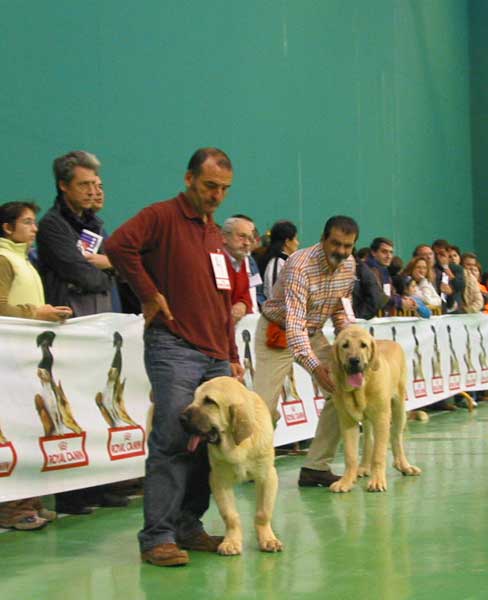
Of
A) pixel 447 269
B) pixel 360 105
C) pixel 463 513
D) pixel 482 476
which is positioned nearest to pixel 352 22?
pixel 360 105

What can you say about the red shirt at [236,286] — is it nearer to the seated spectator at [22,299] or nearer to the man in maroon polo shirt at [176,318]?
the man in maroon polo shirt at [176,318]

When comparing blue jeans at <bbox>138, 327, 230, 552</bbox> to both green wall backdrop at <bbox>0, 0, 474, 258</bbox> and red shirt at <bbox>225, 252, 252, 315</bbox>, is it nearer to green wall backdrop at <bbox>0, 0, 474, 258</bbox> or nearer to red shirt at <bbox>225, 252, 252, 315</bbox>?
red shirt at <bbox>225, 252, 252, 315</bbox>

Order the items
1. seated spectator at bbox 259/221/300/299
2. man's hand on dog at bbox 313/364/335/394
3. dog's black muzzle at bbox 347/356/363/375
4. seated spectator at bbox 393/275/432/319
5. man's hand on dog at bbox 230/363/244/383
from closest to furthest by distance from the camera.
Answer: man's hand on dog at bbox 230/363/244/383, man's hand on dog at bbox 313/364/335/394, dog's black muzzle at bbox 347/356/363/375, seated spectator at bbox 259/221/300/299, seated spectator at bbox 393/275/432/319

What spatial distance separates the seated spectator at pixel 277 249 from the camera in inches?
359

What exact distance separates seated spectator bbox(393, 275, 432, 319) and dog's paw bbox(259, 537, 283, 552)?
267 inches

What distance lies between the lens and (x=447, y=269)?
13.3 m

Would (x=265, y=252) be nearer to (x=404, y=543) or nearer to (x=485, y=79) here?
(x=404, y=543)

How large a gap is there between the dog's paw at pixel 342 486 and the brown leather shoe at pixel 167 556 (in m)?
2.01

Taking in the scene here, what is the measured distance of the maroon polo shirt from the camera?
4.46m

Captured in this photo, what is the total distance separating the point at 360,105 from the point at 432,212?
4.10 meters

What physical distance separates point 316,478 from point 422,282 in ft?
19.5

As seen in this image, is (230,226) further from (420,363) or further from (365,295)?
(420,363)

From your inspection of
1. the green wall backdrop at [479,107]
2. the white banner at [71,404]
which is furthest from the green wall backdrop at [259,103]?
the white banner at [71,404]

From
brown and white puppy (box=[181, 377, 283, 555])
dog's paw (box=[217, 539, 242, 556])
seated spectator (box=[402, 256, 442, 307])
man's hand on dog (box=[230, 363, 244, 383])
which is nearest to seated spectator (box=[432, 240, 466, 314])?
seated spectator (box=[402, 256, 442, 307])
